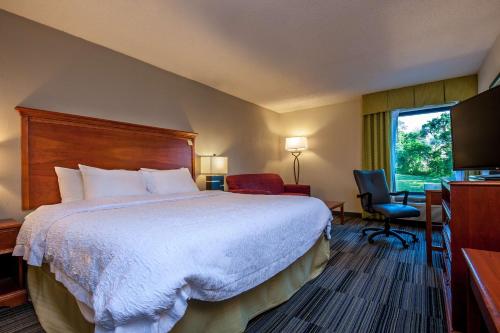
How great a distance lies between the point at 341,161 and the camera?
16.3ft

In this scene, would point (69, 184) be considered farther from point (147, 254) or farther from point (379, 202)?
point (379, 202)

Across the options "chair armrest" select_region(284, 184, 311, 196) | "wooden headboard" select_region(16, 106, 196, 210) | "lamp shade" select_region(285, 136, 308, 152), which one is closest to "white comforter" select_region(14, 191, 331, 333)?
"wooden headboard" select_region(16, 106, 196, 210)

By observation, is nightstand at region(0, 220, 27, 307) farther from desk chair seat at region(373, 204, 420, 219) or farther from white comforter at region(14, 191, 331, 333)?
desk chair seat at region(373, 204, 420, 219)

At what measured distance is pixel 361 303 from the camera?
1.79 meters

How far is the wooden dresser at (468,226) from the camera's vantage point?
122 centimetres

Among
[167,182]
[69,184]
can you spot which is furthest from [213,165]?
[69,184]

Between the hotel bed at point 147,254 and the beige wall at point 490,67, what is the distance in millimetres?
2452

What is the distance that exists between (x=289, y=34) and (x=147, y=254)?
2.40 m

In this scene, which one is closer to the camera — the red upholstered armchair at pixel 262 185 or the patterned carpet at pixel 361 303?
the patterned carpet at pixel 361 303

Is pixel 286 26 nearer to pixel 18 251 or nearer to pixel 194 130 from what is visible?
pixel 194 130

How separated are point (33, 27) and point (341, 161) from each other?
16.2 feet

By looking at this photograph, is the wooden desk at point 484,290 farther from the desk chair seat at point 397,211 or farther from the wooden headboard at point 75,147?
the wooden headboard at point 75,147

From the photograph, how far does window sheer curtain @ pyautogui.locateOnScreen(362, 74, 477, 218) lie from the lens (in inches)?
145

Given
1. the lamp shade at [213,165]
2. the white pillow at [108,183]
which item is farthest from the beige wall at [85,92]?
the white pillow at [108,183]
